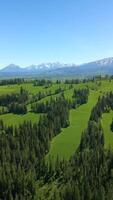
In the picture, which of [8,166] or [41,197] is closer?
[41,197]

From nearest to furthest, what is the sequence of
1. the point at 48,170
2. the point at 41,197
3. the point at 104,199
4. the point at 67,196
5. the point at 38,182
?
1. the point at 104,199
2. the point at 67,196
3. the point at 41,197
4. the point at 38,182
5. the point at 48,170

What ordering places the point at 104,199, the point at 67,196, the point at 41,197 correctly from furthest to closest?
the point at 41,197, the point at 67,196, the point at 104,199

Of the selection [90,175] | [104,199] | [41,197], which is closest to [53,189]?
[41,197]

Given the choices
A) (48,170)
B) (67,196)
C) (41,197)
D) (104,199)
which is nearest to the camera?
(104,199)

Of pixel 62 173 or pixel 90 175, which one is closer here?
pixel 90 175

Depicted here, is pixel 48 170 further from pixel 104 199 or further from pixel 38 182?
pixel 104 199

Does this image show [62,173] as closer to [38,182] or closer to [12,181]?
[38,182]

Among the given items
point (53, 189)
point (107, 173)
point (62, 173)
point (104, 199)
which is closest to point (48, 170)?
point (62, 173)

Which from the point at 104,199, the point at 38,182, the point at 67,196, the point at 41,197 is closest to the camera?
the point at 104,199
